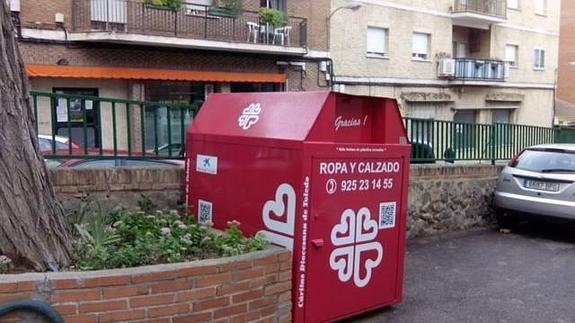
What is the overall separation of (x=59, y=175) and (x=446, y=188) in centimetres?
553

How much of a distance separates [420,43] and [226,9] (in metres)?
11.6

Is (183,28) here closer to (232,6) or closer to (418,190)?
(232,6)

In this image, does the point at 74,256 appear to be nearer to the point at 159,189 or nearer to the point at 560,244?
the point at 159,189

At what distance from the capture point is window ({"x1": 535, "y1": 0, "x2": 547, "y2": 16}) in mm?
36031

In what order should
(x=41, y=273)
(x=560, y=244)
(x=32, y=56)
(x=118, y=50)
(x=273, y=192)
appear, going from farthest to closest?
(x=118, y=50) < (x=32, y=56) < (x=560, y=244) < (x=273, y=192) < (x=41, y=273)

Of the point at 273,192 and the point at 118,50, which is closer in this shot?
the point at 273,192

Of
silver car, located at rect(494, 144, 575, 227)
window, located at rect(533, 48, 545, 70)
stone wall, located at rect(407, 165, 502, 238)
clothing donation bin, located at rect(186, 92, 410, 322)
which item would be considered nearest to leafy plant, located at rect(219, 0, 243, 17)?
stone wall, located at rect(407, 165, 502, 238)

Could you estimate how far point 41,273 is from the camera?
3521 mm

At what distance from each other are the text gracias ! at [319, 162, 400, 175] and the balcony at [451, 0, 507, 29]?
2681 centimetres

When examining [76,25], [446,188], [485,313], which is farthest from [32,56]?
[485,313]

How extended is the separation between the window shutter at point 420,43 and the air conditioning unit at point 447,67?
0.97 meters

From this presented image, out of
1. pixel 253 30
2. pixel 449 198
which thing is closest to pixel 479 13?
pixel 253 30

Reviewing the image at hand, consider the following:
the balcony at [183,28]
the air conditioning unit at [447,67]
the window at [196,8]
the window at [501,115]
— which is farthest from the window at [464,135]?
the window at [501,115]

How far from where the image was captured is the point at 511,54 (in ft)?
113
